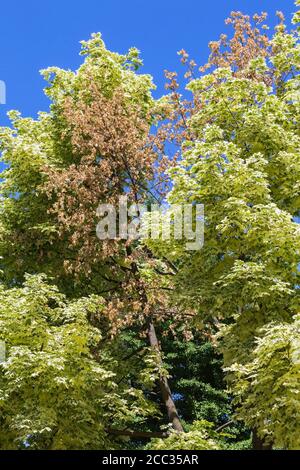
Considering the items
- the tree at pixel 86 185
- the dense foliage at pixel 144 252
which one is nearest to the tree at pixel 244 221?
the dense foliage at pixel 144 252

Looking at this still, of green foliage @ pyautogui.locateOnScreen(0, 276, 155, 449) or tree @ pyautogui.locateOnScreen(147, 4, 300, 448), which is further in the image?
tree @ pyautogui.locateOnScreen(147, 4, 300, 448)

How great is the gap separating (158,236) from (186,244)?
0.82 meters

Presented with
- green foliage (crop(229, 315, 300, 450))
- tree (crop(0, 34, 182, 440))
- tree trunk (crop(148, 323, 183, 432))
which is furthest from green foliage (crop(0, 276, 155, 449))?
green foliage (crop(229, 315, 300, 450))

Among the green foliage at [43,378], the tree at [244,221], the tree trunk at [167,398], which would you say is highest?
the tree at [244,221]

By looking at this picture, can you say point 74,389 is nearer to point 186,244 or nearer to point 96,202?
point 186,244

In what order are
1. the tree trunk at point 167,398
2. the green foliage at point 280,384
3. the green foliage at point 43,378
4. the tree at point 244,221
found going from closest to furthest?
1. the green foliage at point 280,384
2. the green foliage at point 43,378
3. the tree at point 244,221
4. the tree trunk at point 167,398

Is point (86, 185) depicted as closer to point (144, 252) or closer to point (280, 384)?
point (144, 252)

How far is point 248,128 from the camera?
1756 cm

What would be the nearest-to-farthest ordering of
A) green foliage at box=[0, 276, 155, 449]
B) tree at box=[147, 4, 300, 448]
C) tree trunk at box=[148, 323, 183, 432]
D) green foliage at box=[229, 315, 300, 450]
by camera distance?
green foliage at box=[229, 315, 300, 450] → green foliage at box=[0, 276, 155, 449] → tree at box=[147, 4, 300, 448] → tree trunk at box=[148, 323, 183, 432]

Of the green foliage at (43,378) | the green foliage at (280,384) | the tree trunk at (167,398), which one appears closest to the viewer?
the green foliage at (280,384)

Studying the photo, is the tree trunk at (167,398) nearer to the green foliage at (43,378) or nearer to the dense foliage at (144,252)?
the dense foliage at (144,252)

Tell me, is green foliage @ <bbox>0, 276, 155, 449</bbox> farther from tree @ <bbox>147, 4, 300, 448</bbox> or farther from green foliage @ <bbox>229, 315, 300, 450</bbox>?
green foliage @ <bbox>229, 315, 300, 450</bbox>

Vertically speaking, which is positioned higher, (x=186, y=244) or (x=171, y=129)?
(x=171, y=129)
